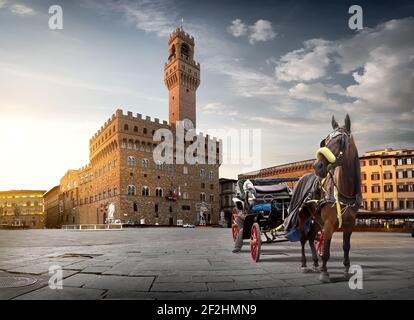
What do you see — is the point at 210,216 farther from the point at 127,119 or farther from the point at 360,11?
the point at 360,11

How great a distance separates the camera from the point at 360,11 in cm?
408

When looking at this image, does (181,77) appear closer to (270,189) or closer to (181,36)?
(181,36)

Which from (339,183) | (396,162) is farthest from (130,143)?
(339,183)

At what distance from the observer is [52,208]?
9756 centimetres

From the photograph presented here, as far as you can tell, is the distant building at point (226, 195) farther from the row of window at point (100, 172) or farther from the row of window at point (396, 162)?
the row of window at point (396, 162)

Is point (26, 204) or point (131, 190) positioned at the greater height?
point (131, 190)

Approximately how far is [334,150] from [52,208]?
4093 inches

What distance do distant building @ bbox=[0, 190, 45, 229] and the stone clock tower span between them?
76438 mm

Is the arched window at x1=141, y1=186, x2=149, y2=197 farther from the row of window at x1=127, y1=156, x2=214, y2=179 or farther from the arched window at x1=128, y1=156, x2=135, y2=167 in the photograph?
the arched window at x1=128, y1=156, x2=135, y2=167

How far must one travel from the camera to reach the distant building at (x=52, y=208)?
89.4 m

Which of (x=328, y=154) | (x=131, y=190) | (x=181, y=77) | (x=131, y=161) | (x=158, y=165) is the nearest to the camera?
(x=328, y=154)

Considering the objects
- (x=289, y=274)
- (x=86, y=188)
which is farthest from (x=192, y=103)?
(x=289, y=274)
